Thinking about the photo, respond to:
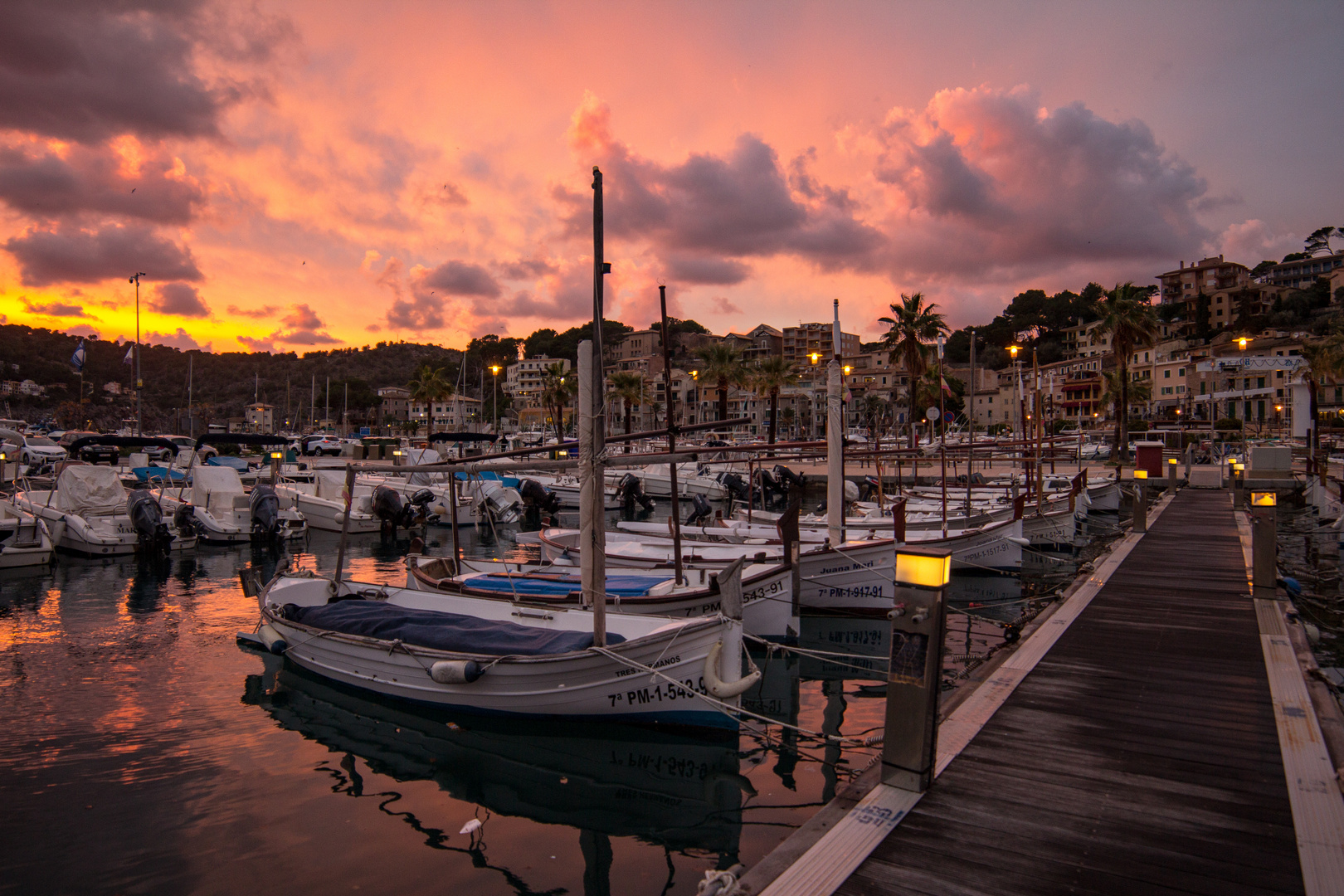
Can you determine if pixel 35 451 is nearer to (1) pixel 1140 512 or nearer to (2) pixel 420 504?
(2) pixel 420 504

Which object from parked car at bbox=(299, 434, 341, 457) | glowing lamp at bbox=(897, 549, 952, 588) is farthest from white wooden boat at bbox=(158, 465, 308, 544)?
parked car at bbox=(299, 434, 341, 457)

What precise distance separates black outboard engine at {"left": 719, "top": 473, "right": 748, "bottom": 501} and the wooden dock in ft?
116

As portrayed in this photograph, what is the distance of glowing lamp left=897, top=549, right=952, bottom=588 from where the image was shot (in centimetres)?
630

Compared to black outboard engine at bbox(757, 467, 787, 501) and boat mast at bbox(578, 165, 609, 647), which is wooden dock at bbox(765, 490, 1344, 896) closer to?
boat mast at bbox(578, 165, 609, 647)

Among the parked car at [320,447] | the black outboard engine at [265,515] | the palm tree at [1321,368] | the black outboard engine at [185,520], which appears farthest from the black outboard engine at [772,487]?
the parked car at [320,447]

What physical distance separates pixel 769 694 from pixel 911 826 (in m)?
7.50

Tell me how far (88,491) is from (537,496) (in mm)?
20930

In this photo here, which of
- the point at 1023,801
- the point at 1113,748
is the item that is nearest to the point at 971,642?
the point at 1113,748

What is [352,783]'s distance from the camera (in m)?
9.70

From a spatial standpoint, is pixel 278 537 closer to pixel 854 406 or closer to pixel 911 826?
pixel 911 826

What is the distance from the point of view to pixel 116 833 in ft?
27.1

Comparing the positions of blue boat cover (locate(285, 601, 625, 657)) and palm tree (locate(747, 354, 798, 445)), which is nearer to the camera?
blue boat cover (locate(285, 601, 625, 657))

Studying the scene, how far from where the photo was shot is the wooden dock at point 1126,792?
523cm

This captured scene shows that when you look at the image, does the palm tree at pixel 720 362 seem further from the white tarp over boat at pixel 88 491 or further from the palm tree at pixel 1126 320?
the white tarp over boat at pixel 88 491
